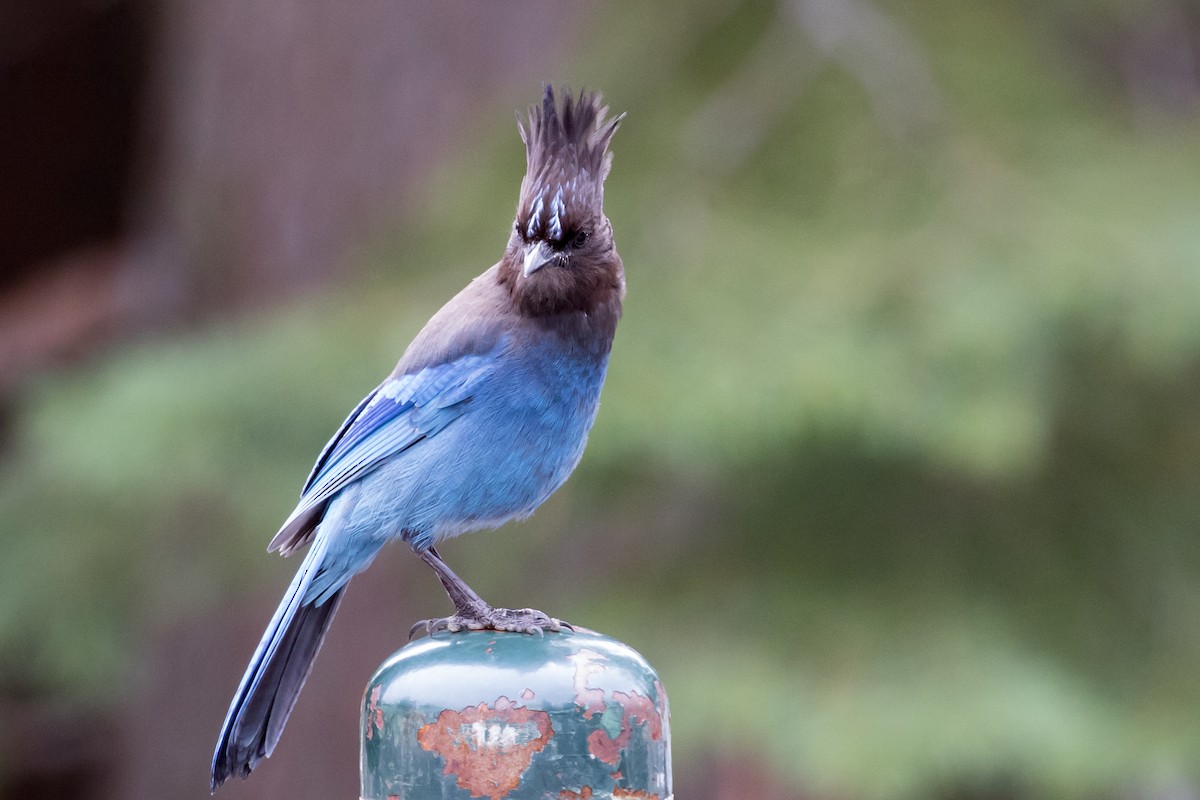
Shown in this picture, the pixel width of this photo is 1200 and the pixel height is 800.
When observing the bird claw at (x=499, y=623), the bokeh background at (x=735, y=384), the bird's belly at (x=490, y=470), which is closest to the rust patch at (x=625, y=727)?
the bird claw at (x=499, y=623)

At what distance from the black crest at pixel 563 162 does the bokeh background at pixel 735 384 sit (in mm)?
1348

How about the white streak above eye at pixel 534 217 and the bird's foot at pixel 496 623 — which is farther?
the white streak above eye at pixel 534 217

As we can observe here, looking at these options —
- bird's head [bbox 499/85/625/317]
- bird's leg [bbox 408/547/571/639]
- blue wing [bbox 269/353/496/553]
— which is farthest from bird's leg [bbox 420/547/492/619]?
bird's head [bbox 499/85/625/317]

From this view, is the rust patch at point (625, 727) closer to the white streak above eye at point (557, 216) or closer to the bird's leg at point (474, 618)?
the bird's leg at point (474, 618)

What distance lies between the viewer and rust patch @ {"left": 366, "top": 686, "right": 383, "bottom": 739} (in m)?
2.51

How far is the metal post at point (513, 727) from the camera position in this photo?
2.43m

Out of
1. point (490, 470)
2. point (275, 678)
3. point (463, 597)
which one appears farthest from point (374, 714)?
point (490, 470)

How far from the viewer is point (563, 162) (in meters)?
3.30

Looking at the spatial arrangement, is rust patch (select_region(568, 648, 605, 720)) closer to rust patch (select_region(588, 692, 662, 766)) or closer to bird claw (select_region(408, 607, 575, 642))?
rust patch (select_region(588, 692, 662, 766))

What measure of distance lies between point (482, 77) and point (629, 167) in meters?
1.46

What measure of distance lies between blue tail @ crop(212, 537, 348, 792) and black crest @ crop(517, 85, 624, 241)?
0.86m

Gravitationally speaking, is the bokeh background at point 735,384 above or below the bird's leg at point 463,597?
above

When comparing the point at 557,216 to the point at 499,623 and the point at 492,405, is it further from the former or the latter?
the point at 499,623

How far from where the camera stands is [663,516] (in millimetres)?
5941
